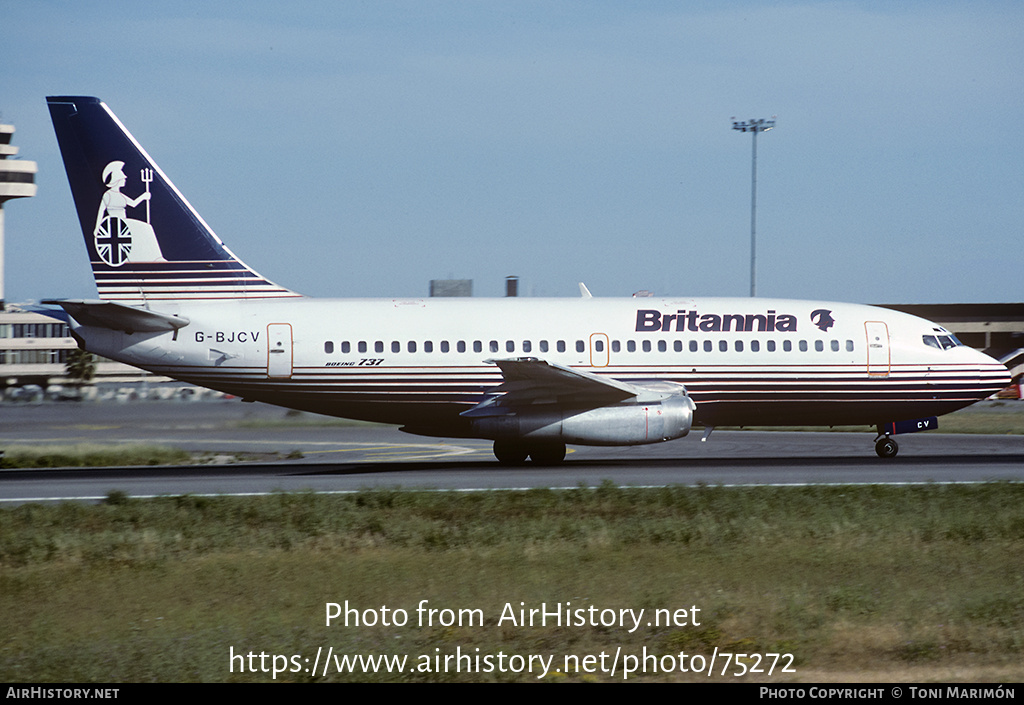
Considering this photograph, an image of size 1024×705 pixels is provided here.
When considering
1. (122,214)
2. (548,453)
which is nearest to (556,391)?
(548,453)

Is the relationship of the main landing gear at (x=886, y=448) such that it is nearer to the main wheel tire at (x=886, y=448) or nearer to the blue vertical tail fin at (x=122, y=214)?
the main wheel tire at (x=886, y=448)

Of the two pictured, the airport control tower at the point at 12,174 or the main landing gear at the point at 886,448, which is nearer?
the main landing gear at the point at 886,448

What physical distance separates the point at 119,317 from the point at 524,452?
1085cm

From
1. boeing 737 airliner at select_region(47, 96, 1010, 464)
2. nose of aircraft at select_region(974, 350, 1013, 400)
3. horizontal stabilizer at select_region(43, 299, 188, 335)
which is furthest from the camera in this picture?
nose of aircraft at select_region(974, 350, 1013, 400)

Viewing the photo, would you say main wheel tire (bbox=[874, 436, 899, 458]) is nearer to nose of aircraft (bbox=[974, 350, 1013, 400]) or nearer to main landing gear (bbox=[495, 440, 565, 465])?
nose of aircraft (bbox=[974, 350, 1013, 400])

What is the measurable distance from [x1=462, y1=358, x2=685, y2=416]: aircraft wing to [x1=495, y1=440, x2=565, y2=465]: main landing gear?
2039mm

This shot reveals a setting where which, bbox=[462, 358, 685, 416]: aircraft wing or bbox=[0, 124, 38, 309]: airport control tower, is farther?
bbox=[0, 124, 38, 309]: airport control tower

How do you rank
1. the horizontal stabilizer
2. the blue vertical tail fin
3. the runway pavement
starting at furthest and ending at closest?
1. the blue vertical tail fin
2. the horizontal stabilizer
3. the runway pavement

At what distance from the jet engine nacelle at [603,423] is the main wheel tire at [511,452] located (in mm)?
1981

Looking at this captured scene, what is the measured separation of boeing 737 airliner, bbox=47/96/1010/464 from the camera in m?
27.5

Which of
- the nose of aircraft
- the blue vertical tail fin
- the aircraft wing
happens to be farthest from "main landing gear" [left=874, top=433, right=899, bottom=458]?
the blue vertical tail fin

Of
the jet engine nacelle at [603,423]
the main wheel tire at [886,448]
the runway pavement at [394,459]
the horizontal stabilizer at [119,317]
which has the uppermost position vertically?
the horizontal stabilizer at [119,317]

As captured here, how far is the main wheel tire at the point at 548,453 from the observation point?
29.5 metres

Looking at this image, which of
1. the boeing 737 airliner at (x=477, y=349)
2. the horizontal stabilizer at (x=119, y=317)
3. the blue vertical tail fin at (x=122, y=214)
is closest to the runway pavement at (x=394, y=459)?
the boeing 737 airliner at (x=477, y=349)
